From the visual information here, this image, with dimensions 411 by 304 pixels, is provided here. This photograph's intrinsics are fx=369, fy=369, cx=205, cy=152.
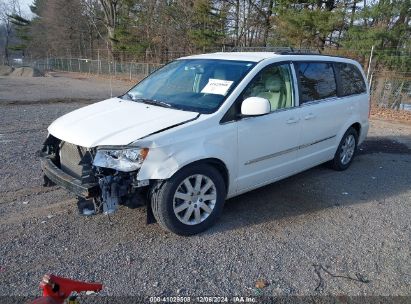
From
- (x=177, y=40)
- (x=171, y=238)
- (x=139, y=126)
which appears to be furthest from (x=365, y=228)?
(x=177, y=40)

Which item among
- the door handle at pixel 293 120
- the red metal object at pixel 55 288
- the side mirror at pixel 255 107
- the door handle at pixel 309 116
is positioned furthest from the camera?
the door handle at pixel 309 116

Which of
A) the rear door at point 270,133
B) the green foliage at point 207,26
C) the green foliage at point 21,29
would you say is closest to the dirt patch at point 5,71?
the green foliage at point 207,26

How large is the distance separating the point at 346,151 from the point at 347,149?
38 millimetres

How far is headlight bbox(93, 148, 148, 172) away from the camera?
3.35 meters

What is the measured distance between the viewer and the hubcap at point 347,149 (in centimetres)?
604

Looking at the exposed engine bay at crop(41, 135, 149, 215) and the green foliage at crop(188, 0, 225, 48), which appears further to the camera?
the green foliage at crop(188, 0, 225, 48)

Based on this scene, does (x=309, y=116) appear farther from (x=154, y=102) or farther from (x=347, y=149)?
(x=154, y=102)

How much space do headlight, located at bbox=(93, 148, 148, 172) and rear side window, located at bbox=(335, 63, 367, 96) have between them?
3.61m

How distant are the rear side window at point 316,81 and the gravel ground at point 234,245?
1.33 metres

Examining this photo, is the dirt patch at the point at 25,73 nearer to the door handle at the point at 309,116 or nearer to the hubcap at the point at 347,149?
the hubcap at the point at 347,149

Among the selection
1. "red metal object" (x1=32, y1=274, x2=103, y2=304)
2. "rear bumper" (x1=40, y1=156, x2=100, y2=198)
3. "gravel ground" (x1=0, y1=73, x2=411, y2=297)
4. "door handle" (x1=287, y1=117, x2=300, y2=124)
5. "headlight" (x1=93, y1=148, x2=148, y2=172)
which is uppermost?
"door handle" (x1=287, y1=117, x2=300, y2=124)

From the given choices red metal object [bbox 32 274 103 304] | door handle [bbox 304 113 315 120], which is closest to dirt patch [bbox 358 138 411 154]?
door handle [bbox 304 113 315 120]

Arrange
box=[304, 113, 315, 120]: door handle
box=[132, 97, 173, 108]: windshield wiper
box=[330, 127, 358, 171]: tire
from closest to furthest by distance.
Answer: box=[132, 97, 173, 108]: windshield wiper < box=[304, 113, 315, 120]: door handle < box=[330, 127, 358, 171]: tire

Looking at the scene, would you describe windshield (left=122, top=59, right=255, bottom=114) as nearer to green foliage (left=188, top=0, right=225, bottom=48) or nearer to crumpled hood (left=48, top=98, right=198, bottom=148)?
crumpled hood (left=48, top=98, right=198, bottom=148)
